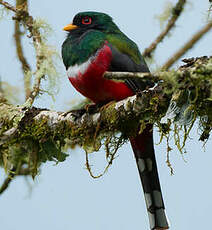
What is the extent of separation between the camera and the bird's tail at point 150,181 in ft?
13.4

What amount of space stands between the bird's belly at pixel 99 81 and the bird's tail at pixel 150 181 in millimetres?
431

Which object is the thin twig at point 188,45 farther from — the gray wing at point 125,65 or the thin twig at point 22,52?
the thin twig at point 22,52

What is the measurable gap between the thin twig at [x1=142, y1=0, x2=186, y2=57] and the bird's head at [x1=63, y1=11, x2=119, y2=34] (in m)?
0.62

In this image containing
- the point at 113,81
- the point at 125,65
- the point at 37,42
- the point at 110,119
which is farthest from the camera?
the point at 37,42

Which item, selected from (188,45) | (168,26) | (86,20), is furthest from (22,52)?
(188,45)

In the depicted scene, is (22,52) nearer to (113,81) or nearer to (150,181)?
(113,81)

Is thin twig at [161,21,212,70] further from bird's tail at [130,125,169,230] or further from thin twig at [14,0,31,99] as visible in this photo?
thin twig at [14,0,31,99]

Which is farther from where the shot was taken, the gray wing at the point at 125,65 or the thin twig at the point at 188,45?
the thin twig at the point at 188,45

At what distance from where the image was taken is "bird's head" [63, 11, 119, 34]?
4695 mm

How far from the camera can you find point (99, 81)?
13.2ft

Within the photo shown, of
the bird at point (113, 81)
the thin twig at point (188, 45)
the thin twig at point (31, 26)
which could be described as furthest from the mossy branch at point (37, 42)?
the thin twig at point (188, 45)

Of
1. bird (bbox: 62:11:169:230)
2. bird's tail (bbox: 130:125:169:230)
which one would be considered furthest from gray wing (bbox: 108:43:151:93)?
bird's tail (bbox: 130:125:169:230)

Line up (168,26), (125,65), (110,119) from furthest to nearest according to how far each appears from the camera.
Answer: (168,26)
(125,65)
(110,119)

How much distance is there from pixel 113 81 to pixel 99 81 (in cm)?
12
